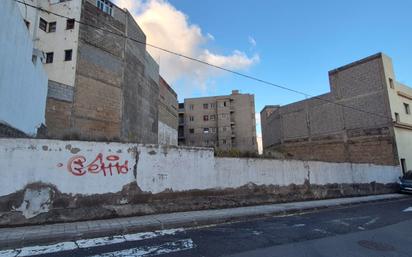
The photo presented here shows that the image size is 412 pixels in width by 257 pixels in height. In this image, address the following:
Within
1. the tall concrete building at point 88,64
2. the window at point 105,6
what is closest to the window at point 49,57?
the tall concrete building at point 88,64

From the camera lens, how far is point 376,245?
19.2ft

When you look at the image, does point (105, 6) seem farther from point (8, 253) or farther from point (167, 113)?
point (8, 253)

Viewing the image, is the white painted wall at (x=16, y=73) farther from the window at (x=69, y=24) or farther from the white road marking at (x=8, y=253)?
the window at (x=69, y=24)

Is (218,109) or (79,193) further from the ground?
(218,109)

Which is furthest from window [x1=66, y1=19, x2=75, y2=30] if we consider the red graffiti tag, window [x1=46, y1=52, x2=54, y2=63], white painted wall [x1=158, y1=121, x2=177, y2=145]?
the red graffiti tag

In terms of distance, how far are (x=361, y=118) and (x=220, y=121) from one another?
39561 mm

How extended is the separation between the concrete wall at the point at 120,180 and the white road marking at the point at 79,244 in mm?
1780

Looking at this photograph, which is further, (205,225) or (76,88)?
(76,88)

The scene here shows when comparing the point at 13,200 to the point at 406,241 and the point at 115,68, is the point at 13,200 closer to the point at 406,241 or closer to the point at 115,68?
the point at 406,241

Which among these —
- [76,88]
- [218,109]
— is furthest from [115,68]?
[218,109]

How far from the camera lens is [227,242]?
5855 mm

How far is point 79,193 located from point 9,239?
86.3 inches

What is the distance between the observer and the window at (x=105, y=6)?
29.4 m

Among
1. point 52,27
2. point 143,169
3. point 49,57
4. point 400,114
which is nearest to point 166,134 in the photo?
point 49,57
